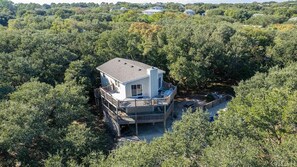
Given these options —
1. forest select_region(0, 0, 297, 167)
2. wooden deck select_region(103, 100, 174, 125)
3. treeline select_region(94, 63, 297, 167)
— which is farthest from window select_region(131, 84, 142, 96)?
treeline select_region(94, 63, 297, 167)

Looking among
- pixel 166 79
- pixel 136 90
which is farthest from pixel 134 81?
pixel 166 79

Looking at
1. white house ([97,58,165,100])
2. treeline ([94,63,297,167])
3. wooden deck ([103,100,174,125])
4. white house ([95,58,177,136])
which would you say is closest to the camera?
treeline ([94,63,297,167])

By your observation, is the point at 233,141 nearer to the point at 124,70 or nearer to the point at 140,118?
the point at 140,118

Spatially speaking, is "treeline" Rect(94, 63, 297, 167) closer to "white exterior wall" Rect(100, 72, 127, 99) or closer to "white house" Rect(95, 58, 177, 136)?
"white house" Rect(95, 58, 177, 136)

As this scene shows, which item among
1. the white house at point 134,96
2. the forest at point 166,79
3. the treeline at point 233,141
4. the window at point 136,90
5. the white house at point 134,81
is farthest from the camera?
the window at point 136,90

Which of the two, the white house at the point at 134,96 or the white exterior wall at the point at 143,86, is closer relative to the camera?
the white house at the point at 134,96

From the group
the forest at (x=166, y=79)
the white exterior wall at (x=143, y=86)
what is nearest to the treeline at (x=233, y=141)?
the forest at (x=166, y=79)

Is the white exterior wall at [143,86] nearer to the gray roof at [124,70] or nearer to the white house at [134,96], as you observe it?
the white house at [134,96]

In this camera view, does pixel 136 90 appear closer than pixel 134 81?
No

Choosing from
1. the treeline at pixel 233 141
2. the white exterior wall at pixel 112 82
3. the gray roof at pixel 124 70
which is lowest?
the white exterior wall at pixel 112 82
